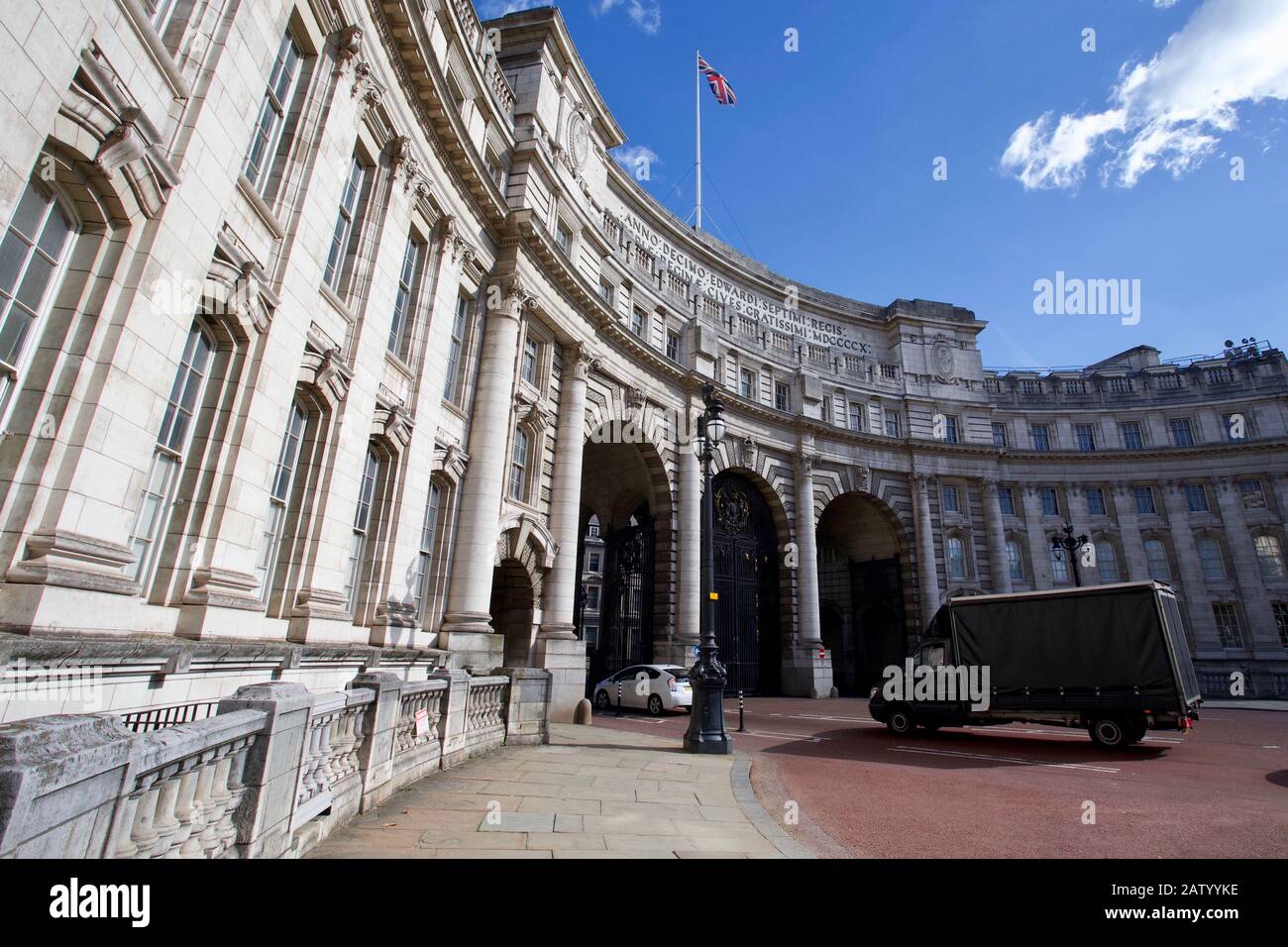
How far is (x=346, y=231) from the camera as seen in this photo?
1202cm

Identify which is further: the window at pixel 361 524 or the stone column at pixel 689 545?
the stone column at pixel 689 545

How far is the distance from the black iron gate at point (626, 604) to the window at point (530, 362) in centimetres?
961

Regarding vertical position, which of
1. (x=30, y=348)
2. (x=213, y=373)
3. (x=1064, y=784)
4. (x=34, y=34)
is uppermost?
(x=34, y=34)

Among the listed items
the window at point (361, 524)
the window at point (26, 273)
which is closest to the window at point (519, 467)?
the window at point (361, 524)

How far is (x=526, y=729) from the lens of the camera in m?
12.3

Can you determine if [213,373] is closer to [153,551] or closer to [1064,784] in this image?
[153,551]

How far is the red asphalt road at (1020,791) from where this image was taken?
21.1ft

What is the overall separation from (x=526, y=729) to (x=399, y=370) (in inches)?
317

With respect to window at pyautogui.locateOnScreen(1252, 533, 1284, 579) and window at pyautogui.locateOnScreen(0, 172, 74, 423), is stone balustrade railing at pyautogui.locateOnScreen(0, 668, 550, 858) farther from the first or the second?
window at pyautogui.locateOnScreen(1252, 533, 1284, 579)

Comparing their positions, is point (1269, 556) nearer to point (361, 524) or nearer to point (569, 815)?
point (569, 815)

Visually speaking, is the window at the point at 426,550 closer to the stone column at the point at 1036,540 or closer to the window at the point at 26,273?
the window at the point at 26,273

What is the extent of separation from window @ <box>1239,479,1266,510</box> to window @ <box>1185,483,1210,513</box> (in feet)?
5.89

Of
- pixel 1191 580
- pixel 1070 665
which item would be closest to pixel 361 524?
pixel 1070 665
